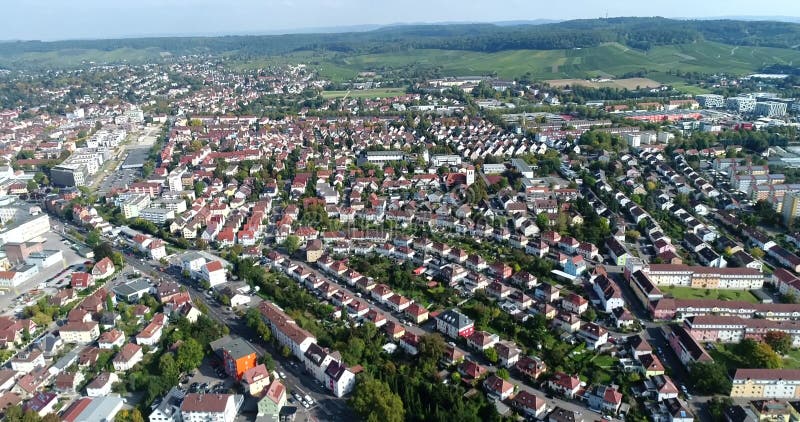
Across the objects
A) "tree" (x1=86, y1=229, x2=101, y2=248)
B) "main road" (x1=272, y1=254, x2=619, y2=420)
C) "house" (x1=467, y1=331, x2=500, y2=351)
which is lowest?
"main road" (x1=272, y1=254, x2=619, y2=420)

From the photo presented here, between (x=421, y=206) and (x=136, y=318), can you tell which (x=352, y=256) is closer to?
(x=421, y=206)

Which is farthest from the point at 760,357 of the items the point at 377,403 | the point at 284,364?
the point at 284,364

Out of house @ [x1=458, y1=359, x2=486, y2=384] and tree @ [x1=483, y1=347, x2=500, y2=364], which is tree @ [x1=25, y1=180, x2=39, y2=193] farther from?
tree @ [x1=483, y1=347, x2=500, y2=364]

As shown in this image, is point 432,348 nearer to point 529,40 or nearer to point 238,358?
point 238,358

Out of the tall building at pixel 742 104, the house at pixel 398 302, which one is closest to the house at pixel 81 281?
the house at pixel 398 302

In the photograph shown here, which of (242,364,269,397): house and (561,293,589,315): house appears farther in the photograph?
(561,293,589,315): house

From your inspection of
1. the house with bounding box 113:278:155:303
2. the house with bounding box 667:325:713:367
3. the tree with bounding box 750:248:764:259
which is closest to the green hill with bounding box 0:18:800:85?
the tree with bounding box 750:248:764:259

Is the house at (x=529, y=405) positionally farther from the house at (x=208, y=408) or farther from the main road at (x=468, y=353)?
the house at (x=208, y=408)
